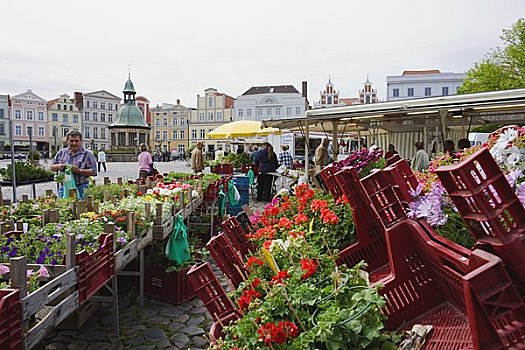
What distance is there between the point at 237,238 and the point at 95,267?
1043 mm

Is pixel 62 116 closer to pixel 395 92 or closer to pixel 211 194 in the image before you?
pixel 395 92

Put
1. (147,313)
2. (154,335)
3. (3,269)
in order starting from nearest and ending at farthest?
(3,269)
(154,335)
(147,313)

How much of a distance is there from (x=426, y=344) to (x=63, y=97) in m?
79.2

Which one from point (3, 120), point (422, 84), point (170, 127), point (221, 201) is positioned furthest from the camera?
point (170, 127)

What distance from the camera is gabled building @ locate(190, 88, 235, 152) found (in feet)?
217

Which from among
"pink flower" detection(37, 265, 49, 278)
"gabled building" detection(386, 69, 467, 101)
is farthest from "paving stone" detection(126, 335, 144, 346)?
"gabled building" detection(386, 69, 467, 101)

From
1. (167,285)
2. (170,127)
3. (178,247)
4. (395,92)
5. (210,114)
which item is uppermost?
(395,92)

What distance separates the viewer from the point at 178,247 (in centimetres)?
505

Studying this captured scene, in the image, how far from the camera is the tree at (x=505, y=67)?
70.8ft

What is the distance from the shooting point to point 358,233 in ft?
7.29

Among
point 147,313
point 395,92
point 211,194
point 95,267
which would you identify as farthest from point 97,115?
point 95,267

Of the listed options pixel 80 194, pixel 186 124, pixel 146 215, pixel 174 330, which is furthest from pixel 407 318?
pixel 186 124

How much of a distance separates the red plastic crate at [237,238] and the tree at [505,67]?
22.0 m

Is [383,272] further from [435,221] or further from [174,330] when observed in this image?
[174,330]
